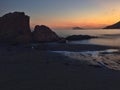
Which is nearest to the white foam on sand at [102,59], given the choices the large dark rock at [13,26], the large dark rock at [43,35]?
the large dark rock at [13,26]

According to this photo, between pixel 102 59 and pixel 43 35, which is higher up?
pixel 43 35

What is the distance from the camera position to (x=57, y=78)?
1769 centimetres

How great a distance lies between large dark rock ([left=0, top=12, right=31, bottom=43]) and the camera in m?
65.8

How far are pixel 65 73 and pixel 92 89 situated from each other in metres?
5.20

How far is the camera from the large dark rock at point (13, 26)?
2591 inches

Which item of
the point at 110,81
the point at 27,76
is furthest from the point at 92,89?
the point at 27,76

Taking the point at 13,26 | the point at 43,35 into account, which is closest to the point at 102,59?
the point at 43,35

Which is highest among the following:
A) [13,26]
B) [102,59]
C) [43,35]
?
[13,26]

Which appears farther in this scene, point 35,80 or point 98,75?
point 98,75

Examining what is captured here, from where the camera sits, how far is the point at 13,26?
68.0 m

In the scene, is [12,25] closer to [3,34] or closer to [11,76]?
[3,34]

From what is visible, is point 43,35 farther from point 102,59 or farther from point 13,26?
point 102,59

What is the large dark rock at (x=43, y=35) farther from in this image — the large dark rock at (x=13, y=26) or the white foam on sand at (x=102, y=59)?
the white foam on sand at (x=102, y=59)

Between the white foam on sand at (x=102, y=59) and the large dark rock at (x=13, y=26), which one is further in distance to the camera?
the large dark rock at (x=13, y=26)
